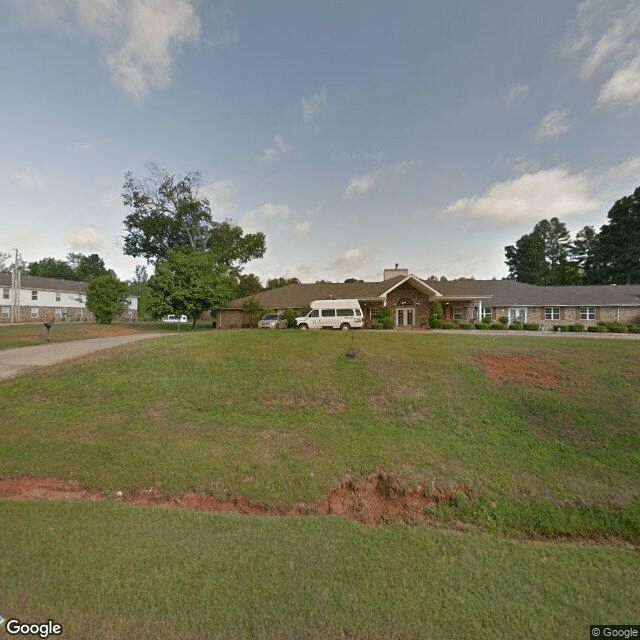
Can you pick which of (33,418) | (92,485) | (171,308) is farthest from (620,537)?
(171,308)

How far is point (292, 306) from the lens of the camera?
27.5 m

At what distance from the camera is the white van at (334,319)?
21062 millimetres

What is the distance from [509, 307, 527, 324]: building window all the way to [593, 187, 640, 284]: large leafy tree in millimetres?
28016

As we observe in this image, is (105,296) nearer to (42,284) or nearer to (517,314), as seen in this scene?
(42,284)

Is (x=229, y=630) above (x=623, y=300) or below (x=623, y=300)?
below

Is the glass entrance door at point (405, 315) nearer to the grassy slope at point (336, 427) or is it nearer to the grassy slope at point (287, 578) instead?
the grassy slope at point (336, 427)

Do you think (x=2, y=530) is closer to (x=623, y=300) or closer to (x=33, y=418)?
(x=33, y=418)

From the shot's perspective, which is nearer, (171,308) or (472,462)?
(472,462)

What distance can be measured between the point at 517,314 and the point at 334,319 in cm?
1924

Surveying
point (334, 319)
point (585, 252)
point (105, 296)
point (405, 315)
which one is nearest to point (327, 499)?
point (334, 319)

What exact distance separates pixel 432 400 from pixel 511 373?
9.68ft

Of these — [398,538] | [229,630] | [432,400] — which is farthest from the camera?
[432,400]

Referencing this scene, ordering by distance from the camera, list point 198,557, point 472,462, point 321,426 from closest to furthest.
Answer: point 198,557 < point 472,462 < point 321,426

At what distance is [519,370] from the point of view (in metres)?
8.64
